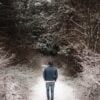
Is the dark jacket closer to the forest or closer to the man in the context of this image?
the man

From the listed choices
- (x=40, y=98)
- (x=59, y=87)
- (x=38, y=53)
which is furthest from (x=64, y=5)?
(x=40, y=98)

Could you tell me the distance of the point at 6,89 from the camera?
11320mm

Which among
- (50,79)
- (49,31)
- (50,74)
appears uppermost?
(50,74)

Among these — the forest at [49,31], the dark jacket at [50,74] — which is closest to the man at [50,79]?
the dark jacket at [50,74]

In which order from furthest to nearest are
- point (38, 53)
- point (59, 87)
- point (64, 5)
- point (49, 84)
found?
1. point (38, 53)
2. point (64, 5)
3. point (59, 87)
4. point (49, 84)

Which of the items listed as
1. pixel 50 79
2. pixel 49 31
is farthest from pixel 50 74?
pixel 49 31

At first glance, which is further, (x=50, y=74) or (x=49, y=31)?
(x=49, y=31)

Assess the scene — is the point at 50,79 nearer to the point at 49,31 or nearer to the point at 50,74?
the point at 50,74

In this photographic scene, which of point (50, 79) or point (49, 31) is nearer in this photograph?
point (50, 79)

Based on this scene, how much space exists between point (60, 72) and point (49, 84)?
7.41 metres

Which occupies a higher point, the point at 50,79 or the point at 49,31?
the point at 50,79

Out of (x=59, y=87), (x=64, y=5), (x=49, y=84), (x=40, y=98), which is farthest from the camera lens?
(x=64, y=5)

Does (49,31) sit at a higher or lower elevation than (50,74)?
lower

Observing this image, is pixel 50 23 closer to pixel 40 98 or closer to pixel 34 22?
pixel 34 22
